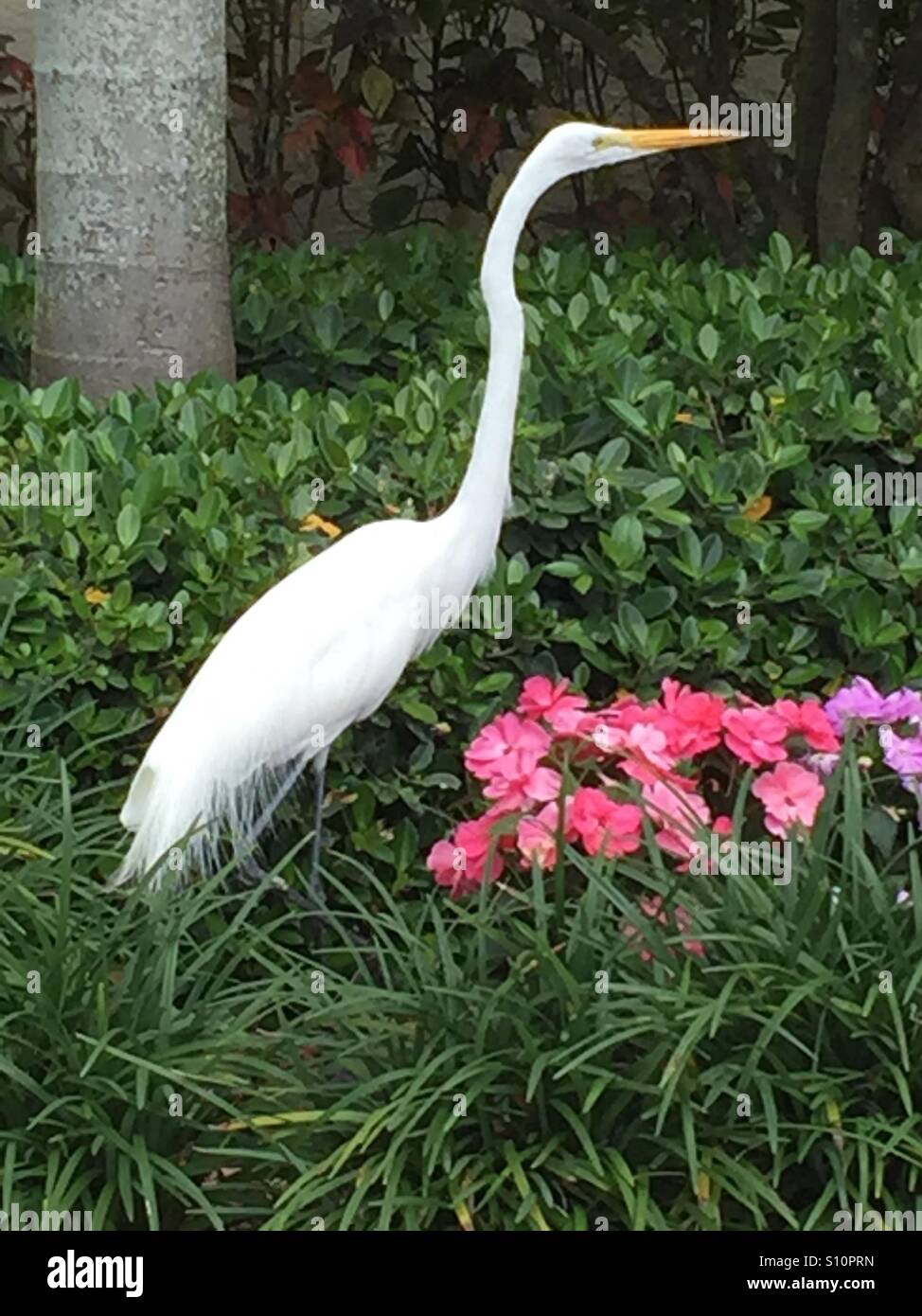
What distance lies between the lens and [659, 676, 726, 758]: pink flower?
3752 mm

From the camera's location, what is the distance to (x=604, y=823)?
361 centimetres

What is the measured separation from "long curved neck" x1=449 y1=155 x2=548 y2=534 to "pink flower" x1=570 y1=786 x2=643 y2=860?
0.58 meters

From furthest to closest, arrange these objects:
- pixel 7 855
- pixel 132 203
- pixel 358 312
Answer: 1. pixel 358 312
2. pixel 132 203
3. pixel 7 855

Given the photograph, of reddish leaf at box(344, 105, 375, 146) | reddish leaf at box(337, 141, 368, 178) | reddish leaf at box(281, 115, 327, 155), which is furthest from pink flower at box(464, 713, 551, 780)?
reddish leaf at box(281, 115, 327, 155)

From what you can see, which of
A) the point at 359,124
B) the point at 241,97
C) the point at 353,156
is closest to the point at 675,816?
the point at 353,156

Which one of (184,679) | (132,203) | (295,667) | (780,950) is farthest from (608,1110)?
(132,203)

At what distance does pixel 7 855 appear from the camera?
3.76 meters

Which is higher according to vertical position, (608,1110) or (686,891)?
(686,891)

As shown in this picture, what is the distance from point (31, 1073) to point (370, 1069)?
1.59 feet

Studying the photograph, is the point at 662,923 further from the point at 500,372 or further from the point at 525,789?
the point at 500,372

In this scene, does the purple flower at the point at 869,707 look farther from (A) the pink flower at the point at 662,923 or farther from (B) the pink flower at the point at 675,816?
(A) the pink flower at the point at 662,923

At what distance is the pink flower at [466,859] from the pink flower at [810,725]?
516 mm

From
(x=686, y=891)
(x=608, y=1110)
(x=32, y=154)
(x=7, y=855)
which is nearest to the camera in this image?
(x=608, y=1110)

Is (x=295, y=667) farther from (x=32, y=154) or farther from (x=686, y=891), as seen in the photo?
(x=32, y=154)
